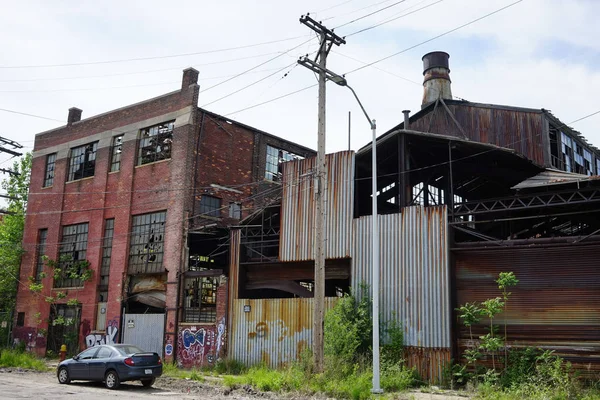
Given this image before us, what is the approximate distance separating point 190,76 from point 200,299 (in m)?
11.2

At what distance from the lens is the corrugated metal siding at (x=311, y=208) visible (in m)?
21.5

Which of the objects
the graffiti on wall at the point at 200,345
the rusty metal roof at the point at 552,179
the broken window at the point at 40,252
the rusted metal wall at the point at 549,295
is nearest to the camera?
the rusted metal wall at the point at 549,295

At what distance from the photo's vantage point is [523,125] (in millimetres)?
25047

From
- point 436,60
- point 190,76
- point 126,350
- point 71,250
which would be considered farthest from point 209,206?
point 436,60

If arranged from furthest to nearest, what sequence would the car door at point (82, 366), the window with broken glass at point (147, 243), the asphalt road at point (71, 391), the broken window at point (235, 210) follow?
the broken window at point (235, 210)
the window with broken glass at point (147, 243)
the car door at point (82, 366)
the asphalt road at point (71, 391)

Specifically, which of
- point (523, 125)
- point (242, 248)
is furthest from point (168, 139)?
point (523, 125)

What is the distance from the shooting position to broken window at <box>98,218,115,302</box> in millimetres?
30234

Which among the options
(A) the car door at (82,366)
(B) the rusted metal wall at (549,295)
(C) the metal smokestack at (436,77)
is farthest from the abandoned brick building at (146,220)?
(B) the rusted metal wall at (549,295)

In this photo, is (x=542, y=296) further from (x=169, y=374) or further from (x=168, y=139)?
(x=168, y=139)

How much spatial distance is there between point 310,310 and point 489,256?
6.95 meters

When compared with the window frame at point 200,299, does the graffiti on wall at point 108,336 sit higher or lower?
lower

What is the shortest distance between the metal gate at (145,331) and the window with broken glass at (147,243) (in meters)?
2.25

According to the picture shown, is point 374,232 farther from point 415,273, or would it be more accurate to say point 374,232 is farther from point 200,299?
point 200,299

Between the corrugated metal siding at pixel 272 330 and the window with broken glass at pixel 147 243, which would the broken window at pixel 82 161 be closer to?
the window with broken glass at pixel 147 243
